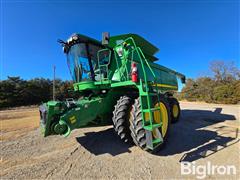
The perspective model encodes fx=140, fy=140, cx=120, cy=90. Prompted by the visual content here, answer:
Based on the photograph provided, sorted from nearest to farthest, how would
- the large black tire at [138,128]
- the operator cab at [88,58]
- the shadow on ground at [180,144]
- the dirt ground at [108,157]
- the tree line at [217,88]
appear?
the dirt ground at [108,157] → the large black tire at [138,128] → the shadow on ground at [180,144] → the operator cab at [88,58] → the tree line at [217,88]

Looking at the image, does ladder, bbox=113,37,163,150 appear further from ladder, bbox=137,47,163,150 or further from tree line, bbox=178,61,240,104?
tree line, bbox=178,61,240,104

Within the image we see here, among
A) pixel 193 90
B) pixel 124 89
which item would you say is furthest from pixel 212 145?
pixel 193 90

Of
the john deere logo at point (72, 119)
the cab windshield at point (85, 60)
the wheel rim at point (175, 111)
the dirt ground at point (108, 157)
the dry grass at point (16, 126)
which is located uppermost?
the cab windshield at point (85, 60)

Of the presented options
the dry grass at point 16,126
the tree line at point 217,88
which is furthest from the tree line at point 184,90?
the dry grass at point 16,126

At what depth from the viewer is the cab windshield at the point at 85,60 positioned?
4.92m

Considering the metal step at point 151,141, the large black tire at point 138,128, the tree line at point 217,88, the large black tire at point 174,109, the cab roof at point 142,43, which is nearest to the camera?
the metal step at point 151,141

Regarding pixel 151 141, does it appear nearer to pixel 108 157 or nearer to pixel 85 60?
pixel 108 157

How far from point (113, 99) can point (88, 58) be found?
1751 millimetres

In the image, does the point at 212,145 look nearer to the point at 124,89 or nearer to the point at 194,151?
the point at 194,151

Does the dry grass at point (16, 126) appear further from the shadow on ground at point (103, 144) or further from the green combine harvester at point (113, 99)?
the shadow on ground at point (103, 144)

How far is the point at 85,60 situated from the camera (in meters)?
5.03

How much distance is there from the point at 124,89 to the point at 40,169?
3.14 meters

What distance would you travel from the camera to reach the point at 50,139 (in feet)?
16.7

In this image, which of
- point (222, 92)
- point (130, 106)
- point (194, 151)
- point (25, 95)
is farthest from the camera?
point (25, 95)
